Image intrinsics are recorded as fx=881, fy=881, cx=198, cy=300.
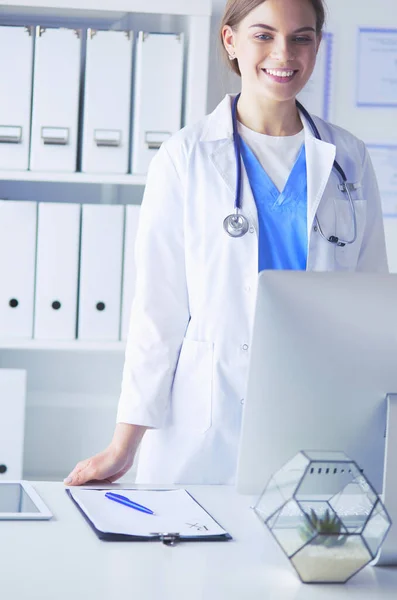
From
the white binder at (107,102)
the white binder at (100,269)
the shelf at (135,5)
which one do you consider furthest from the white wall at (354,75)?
the white binder at (100,269)

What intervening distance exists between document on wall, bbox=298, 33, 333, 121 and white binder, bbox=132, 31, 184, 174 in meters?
0.51

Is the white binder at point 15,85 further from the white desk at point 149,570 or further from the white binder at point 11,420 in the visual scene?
the white desk at point 149,570

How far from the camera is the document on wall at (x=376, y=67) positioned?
2650 mm

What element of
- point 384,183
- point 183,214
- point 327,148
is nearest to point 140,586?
point 183,214

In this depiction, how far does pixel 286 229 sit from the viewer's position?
5.48 ft

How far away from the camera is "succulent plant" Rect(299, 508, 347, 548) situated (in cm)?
97

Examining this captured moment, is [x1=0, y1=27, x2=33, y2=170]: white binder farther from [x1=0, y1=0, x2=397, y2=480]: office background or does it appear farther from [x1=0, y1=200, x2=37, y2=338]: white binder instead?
[x1=0, y1=0, x2=397, y2=480]: office background

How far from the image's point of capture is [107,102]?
2264 mm

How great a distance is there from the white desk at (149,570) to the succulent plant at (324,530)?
6cm

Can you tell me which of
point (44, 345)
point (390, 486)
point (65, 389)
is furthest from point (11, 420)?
point (390, 486)

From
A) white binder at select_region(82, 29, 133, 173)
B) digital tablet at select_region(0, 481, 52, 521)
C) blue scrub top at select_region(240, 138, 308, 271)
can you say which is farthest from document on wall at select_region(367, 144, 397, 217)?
digital tablet at select_region(0, 481, 52, 521)

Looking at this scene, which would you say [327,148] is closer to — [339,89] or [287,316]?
[287,316]

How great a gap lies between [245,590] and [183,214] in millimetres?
857

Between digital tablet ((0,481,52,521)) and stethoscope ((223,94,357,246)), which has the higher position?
stethoscope ((223,94,357,246))
